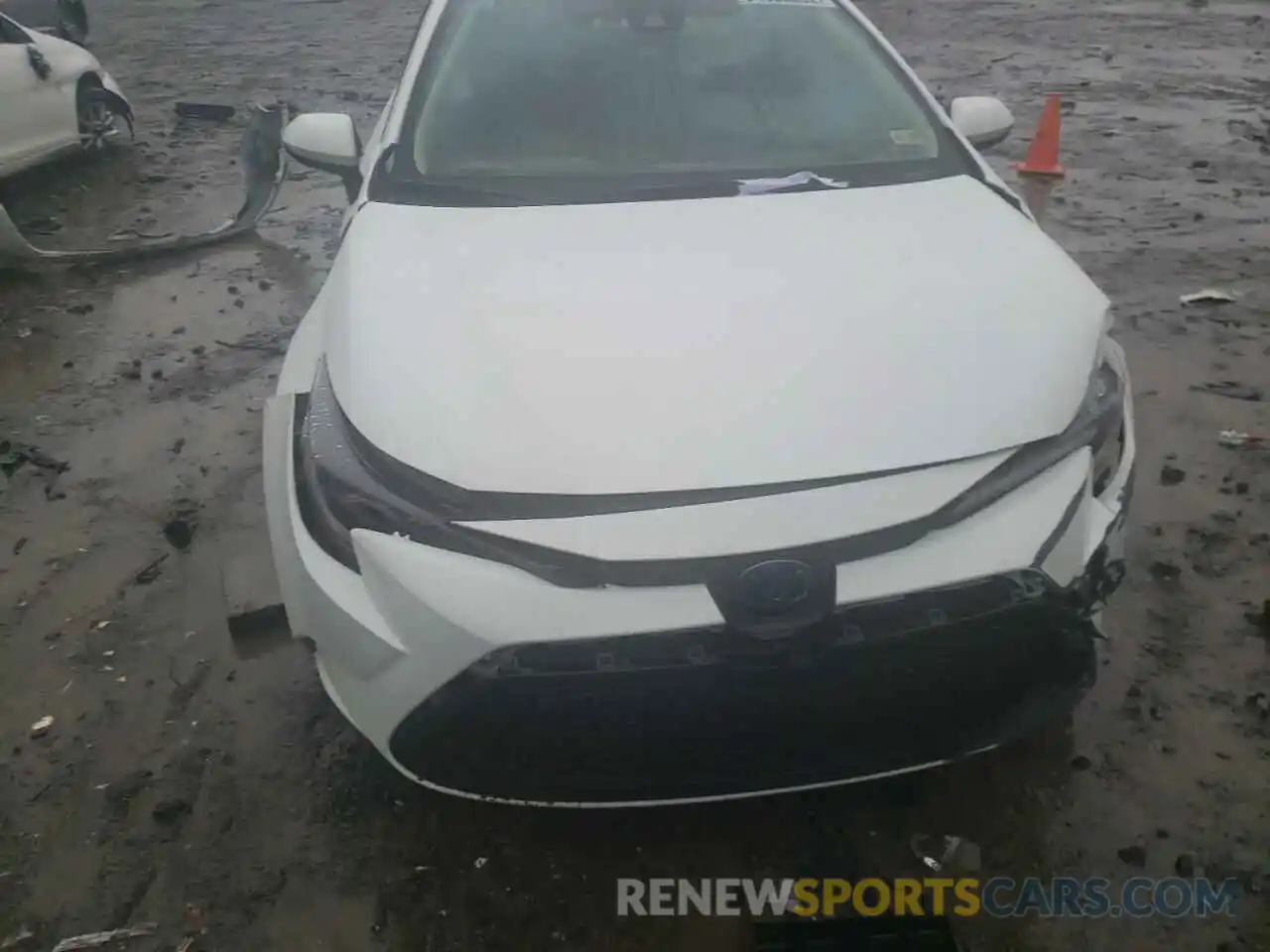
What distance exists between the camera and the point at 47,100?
685 centimetres

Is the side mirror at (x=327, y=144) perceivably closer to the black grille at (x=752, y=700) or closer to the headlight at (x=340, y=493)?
the headlight at (x=340, y=493)

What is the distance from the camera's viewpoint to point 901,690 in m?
1.86

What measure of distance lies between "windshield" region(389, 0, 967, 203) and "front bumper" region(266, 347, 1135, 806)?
1237 millimetres

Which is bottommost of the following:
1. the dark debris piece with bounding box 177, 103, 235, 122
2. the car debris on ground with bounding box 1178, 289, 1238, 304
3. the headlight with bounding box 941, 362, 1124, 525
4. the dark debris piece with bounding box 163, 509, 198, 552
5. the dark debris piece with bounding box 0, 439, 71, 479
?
the dark debris piece with bounding box 177, 103, 235, 122

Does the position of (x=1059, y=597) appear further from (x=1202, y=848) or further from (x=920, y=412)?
(x=1202, y=848)

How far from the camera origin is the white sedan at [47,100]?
21.4ft

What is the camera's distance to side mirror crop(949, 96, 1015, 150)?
325 centimetres

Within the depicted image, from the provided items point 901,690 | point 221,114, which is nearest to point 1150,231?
point 901,690

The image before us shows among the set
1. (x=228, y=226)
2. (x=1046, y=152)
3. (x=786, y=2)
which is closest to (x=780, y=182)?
(x=786, y=2)

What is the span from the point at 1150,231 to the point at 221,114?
6651mm

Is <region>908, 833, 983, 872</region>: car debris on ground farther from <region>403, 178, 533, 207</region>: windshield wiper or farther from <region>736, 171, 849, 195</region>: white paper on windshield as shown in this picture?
<region>403, 178, 533, 207</region>: windshield wiper

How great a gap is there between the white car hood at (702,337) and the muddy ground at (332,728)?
0.87 m

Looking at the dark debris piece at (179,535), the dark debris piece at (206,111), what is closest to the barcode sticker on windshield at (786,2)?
the dark debris piece at (179,535)

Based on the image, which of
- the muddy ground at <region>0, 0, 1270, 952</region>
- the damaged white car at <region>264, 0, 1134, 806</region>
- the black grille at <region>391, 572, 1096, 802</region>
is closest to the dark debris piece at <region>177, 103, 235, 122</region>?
the muddy ground at <region>0, 0, 1270, 952</region>
